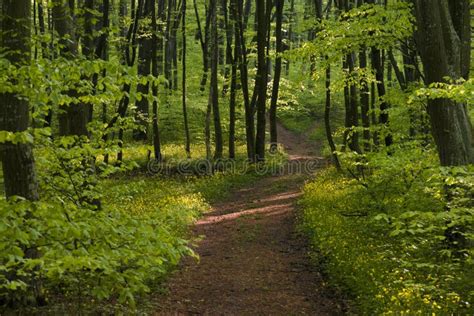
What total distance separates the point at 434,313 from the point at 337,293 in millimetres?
2754

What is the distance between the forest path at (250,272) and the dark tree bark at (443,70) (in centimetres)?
343

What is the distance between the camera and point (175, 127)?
3419cm

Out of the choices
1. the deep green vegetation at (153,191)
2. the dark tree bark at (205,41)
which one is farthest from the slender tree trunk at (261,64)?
the deep green vegetation at (153,191)

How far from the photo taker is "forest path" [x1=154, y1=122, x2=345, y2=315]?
8.08m

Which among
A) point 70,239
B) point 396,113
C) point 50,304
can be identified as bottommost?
point 50,304

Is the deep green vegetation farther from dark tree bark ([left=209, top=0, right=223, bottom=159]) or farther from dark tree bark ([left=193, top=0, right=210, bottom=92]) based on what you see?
dark tree bark ([left=193, top=0, right=210, bottom=92])

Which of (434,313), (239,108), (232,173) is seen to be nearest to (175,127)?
(239,108)

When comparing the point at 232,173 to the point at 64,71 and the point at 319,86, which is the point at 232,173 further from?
the point at 64,71

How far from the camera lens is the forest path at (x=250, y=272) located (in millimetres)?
8078

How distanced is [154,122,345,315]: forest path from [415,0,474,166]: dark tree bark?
343 centimetres

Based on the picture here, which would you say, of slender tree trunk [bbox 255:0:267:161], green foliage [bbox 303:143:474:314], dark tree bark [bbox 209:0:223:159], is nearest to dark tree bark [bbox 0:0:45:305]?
green foliage [bbox 303:143:474:314]

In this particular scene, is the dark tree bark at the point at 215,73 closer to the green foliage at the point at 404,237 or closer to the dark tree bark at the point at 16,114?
the green foliage at the point at 404,237

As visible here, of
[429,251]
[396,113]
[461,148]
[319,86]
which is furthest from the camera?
[319,86]

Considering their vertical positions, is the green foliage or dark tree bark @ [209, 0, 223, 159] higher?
dark tree bark @ [209, 0, 223, 159]
